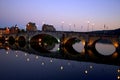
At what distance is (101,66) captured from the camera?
177 feet

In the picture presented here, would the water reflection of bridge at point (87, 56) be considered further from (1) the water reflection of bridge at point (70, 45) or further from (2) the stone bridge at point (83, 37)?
(2) the stone bridge at point (83, 37)

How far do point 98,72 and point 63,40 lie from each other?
49.9 metres

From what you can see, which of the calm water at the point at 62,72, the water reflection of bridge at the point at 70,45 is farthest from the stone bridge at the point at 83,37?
the calm water at the point at 62,72

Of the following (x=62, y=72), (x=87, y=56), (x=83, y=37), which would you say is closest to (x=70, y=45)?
(x=83, y=37)

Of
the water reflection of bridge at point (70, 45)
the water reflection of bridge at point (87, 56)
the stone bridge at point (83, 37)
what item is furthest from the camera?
the stone bridge at point (83, 37)

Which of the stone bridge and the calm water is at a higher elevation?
the stone bridge

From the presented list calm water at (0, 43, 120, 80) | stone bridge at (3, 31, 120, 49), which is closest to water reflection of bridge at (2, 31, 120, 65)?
stone bridge at (3, 31, 120, 49)

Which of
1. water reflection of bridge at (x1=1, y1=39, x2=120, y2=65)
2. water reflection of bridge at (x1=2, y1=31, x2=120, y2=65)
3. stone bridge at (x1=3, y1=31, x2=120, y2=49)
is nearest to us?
water reflection of bridge at (x1=1, y1=39, x2=120, y2=65)

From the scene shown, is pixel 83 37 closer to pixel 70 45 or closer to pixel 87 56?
pixel 70 45

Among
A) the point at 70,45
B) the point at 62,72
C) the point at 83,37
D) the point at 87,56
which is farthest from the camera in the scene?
the point at 70,45

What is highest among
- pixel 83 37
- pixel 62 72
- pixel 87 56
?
pixel 83 37

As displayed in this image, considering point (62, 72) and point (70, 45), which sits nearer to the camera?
point (62, 72)

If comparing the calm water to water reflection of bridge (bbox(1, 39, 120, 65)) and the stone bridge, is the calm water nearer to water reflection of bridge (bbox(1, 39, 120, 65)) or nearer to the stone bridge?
water reflection of bridge (bbox(1, 39, 120, 65))

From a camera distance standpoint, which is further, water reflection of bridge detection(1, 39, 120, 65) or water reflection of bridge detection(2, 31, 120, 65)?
water reflection of bridge detection(2, 31, 120, 65)
